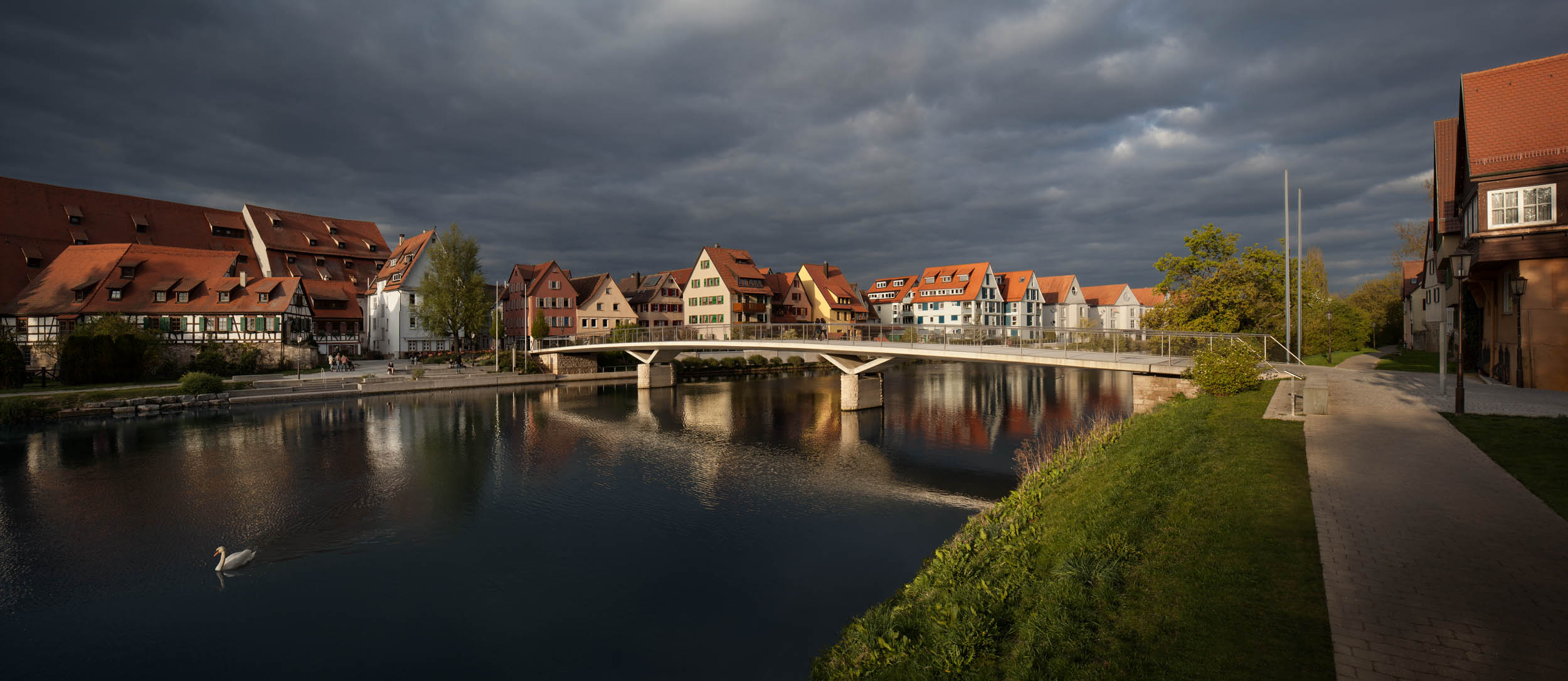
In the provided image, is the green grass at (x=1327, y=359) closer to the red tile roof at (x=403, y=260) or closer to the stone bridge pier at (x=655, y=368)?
the stone bridge pier at (x=655, y=368)

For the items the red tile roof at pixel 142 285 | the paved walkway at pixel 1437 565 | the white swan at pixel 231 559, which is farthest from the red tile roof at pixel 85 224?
the paved walkway at pixel 1437 565

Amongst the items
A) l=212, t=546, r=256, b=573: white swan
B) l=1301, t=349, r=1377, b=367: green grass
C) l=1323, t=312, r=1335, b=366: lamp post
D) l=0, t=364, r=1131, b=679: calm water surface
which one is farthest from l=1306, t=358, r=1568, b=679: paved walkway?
l=1323, t=312, r=1335, b=366: lamp post

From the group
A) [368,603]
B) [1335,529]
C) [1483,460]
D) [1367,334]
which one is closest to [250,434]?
[368,603]

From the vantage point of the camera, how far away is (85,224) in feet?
177

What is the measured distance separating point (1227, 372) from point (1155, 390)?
9.17ft

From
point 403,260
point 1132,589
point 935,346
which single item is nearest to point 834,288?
point 403,260

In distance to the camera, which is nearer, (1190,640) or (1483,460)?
(1190,640)

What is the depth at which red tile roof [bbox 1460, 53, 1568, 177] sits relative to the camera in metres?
18.4

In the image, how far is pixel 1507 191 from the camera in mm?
18641

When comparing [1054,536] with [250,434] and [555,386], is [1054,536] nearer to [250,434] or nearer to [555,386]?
[250,434]

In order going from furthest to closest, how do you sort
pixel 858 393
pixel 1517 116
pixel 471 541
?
pixel 858 393 → pixel 1517 116 → pixel 471 541

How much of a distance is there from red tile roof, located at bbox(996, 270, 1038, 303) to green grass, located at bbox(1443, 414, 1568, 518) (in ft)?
237

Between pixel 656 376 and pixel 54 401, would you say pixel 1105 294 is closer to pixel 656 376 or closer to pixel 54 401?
pixel 656 376

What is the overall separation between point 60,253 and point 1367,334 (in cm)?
9913
